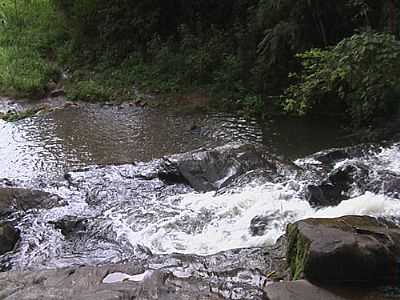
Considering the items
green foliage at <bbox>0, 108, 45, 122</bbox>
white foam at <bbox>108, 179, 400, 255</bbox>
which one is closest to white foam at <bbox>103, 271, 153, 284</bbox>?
white foam at <bbox>108, 179, 400, 255</bbox>

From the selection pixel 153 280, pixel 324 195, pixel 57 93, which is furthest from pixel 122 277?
pixel 57 93

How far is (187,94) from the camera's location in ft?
39.3

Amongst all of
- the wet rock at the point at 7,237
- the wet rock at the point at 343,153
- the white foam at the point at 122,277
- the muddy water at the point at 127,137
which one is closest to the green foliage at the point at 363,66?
the wet rock at the point at 343,153

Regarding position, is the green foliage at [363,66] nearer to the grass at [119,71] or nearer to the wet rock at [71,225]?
the wet rock at [71,225]

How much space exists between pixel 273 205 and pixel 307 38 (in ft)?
14.8

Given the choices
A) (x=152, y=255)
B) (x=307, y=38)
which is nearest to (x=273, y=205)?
(x=152, y=255)

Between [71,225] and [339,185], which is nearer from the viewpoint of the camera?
[71,225]

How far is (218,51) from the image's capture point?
12703 mm

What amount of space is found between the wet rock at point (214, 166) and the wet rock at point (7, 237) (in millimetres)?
2153

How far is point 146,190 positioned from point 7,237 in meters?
1.93

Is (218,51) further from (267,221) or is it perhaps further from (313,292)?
(313,292)

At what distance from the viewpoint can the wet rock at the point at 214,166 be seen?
7.06m

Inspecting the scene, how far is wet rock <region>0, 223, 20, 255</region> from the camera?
565 centimetres

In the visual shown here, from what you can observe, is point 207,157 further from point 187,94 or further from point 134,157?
point 187,94
